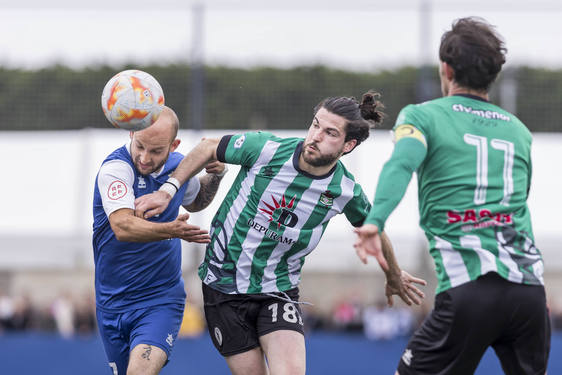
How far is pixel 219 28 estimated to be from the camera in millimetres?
15859

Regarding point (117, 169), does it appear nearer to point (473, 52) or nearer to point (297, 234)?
point (297, 234)

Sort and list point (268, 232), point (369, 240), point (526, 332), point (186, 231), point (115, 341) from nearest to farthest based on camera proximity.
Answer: point (369, 240)
point (526, 332)
point (186, 231)
point (268, 232)
point (115, 341)

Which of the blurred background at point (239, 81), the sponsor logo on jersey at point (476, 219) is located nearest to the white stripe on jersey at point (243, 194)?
the sponsor logo on jersey at point (476, 219)

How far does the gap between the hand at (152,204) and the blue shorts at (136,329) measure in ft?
2.94

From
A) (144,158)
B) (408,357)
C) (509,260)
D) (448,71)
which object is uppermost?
(448,71)

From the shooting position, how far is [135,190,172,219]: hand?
5.69m

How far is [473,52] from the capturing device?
450 centimetres

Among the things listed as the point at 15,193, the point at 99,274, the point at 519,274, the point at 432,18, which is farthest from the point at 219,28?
the point at 519,274

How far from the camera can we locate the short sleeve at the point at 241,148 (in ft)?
19.4

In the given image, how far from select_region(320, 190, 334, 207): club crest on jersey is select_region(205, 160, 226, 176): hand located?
2.78ft

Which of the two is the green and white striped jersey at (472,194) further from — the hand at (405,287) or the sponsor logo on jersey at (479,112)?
the hand at (405,287)

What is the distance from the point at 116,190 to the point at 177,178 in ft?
1.43

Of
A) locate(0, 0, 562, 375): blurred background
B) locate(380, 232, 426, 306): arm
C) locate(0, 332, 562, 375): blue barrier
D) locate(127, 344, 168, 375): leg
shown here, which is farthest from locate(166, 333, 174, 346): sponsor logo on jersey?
locate(0, 0, 562, 375): blurred background

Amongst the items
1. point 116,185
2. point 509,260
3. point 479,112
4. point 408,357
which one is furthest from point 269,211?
point 509,260
